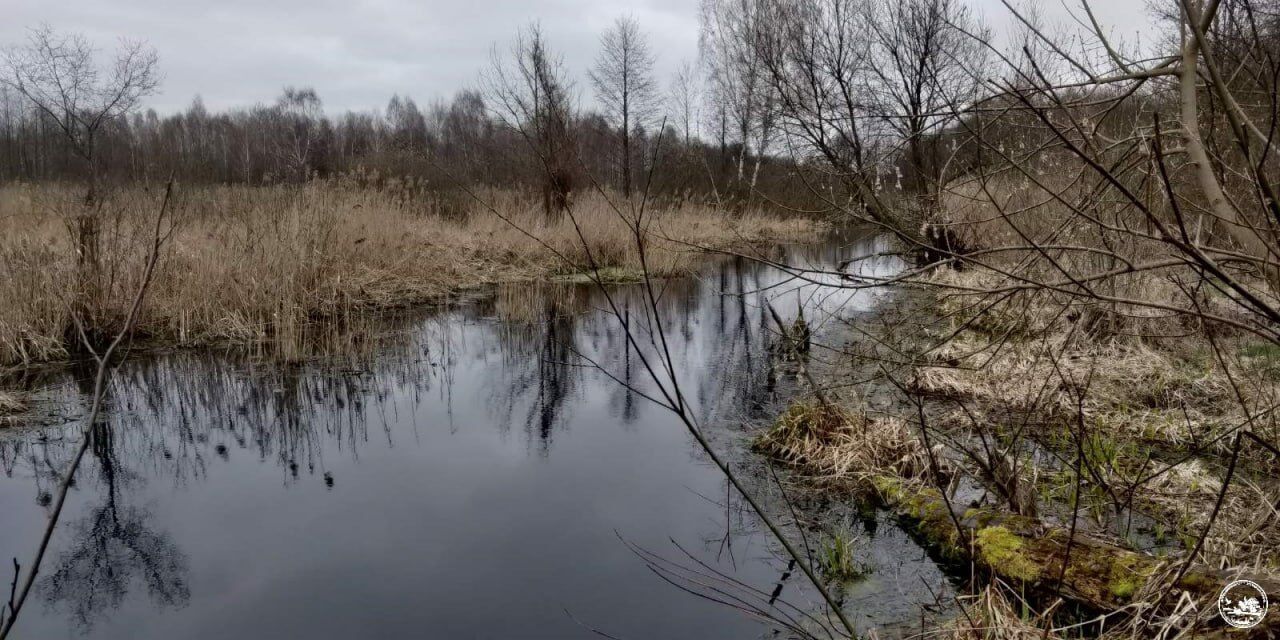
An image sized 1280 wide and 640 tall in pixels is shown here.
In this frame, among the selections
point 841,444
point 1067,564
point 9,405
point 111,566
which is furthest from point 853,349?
point 9,405

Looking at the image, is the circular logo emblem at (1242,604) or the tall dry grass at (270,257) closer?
the circular logo emblem at (1242,604)

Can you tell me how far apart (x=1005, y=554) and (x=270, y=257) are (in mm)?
7153

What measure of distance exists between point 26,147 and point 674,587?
3561 cm

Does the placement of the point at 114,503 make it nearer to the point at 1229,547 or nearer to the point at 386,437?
the point at 386,437

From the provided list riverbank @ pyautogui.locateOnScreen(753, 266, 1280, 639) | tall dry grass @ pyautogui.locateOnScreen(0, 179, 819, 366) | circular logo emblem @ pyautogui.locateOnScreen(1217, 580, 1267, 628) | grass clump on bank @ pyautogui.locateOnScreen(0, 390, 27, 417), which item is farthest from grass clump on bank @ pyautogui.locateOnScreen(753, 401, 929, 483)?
grass clump on bank @ pyautogui.locateOnScreen(0, 390, 27, 417)

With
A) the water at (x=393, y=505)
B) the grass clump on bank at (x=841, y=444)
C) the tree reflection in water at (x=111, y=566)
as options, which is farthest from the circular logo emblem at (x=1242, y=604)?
the tree reflection in water at (x=111, y=566)

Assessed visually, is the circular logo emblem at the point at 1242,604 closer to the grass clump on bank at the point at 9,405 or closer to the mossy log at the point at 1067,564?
the mossy log at the point at 1067,564

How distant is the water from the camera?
9.71ft

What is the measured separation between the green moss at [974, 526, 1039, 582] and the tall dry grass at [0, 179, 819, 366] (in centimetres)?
217

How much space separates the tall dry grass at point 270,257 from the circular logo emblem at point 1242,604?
278cm

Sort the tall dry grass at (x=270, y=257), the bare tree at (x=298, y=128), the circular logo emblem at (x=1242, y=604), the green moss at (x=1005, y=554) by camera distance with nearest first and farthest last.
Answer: the circular logo emblem at (x=1242, y=604), the green moss at (x=1005, y=554), the tall dry grass at (x=270, y=257), the bare tree at (x=298, y=128)

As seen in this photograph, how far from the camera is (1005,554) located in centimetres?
276

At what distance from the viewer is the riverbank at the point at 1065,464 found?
2264 millimetres

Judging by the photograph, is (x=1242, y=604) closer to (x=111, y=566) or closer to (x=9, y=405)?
(x=111, y=566)
